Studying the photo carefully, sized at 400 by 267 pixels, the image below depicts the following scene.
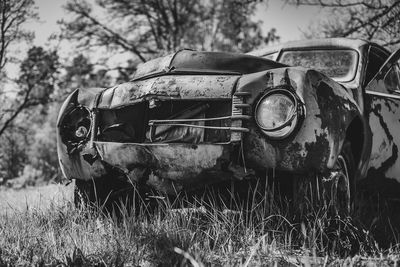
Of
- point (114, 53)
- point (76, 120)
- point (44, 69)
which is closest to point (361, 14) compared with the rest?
point (76, 120)

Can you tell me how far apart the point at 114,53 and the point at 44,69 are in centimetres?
433

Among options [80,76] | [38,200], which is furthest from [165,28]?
[38,200]

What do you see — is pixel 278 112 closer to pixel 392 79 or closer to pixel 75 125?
pixel 75 125

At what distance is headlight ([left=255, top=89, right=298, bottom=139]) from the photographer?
2.36 meters

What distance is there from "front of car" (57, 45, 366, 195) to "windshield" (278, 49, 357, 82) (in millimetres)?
693

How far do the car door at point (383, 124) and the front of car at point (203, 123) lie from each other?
2.40ft

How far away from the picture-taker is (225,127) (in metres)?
2.52

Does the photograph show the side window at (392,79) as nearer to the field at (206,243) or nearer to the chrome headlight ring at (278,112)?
the chrome headlight ring at (278,112)

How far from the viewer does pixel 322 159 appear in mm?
2361

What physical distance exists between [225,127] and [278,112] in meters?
0.32

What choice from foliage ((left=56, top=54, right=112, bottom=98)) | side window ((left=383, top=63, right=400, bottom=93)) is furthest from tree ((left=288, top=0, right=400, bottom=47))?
foliage ((left=56, top=54, right=112, bottom=98))

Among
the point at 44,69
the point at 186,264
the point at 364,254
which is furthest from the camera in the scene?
the point at 44,69

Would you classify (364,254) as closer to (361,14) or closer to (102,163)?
(102,163)

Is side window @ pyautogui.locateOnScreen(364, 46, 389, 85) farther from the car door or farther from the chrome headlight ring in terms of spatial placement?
the chrome headlight ring
